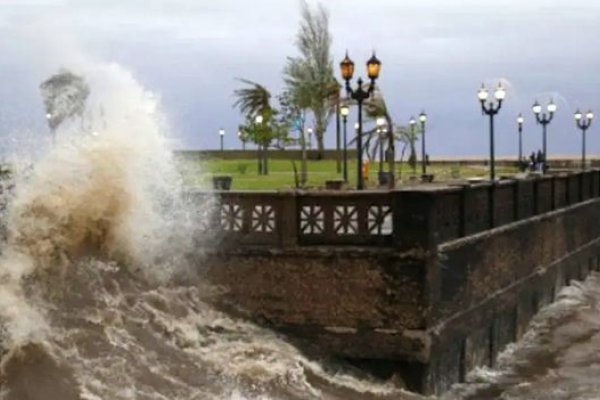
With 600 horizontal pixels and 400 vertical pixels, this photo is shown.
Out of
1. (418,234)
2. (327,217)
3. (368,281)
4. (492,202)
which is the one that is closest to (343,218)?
(327,217)

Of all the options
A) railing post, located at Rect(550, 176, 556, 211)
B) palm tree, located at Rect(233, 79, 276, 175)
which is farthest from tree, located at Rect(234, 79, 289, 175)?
railing post, located at Rect(550, 176, 556, 211)

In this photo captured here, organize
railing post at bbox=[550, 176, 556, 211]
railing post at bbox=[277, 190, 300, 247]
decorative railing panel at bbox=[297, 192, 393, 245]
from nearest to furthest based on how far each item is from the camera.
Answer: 1. decorative railing panel at bbox=[297, 192, 393, 245]
2. railing post at bbox=[277, 190, 300, 247]
3. railing post at bbox=[550, 176, 556, 211]

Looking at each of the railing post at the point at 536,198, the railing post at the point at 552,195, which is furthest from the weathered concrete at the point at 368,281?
the railing post at the point at 552,195

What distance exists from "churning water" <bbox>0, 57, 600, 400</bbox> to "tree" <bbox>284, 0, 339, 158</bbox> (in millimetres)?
43928

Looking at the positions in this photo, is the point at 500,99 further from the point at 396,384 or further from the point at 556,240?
the point at 396,384

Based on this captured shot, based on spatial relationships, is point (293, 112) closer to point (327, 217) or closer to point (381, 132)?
point (381, 132)

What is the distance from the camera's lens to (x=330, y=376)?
1531cm

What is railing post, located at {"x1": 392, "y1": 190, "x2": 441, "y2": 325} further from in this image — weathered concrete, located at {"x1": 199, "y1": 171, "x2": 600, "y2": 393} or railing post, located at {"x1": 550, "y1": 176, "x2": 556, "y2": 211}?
railing post, located at {"x1": 550, "y1": 176, "x2": 556, "y2": 211}

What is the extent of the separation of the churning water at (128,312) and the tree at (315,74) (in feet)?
144

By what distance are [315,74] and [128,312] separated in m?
51.6

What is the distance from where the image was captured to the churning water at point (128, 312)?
13062 mm

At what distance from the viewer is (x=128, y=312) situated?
14.8m

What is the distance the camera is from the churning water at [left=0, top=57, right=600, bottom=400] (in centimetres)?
1306

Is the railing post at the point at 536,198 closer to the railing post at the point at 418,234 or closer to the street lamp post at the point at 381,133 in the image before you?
the railing post at the point at 418,234
